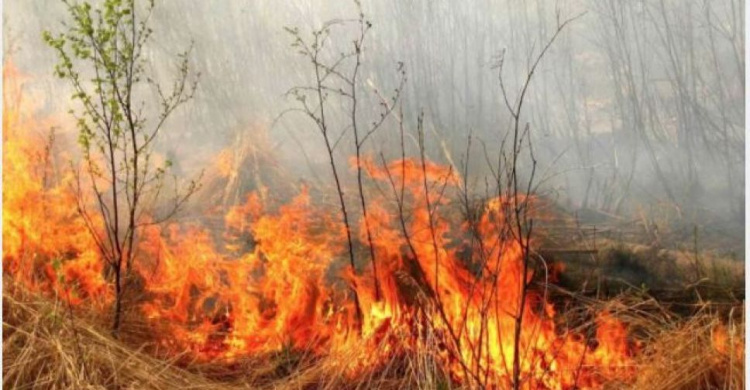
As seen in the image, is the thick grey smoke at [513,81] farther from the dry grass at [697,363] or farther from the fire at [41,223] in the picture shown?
the dry grass at [697,363]

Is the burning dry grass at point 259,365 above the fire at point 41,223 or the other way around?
the other way around

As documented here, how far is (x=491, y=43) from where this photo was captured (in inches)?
159

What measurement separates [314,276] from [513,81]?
1635 millimetres

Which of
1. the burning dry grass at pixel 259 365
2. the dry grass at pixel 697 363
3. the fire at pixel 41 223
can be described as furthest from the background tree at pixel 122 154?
the dry grass at pixel 697 363

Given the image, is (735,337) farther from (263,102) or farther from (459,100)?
(263,102)

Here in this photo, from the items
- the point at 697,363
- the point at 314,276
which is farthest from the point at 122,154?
the point at 697,363

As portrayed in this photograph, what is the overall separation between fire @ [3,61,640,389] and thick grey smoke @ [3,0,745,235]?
14.7 inches

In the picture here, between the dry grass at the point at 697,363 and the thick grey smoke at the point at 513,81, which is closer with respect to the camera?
the dry grass at the point at 697,363

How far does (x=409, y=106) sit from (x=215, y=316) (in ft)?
5.50

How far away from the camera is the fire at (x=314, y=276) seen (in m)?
3.11

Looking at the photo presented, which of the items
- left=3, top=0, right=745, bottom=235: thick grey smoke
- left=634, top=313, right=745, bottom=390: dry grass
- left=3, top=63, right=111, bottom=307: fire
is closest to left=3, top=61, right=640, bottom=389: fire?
left=3, top=63, right=111, bottom=307: fire

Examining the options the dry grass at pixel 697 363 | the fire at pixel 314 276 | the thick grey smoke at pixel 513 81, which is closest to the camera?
the dry grass at pixel 697 363

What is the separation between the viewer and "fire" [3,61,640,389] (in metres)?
3.11

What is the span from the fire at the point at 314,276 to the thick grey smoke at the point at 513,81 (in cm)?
37
